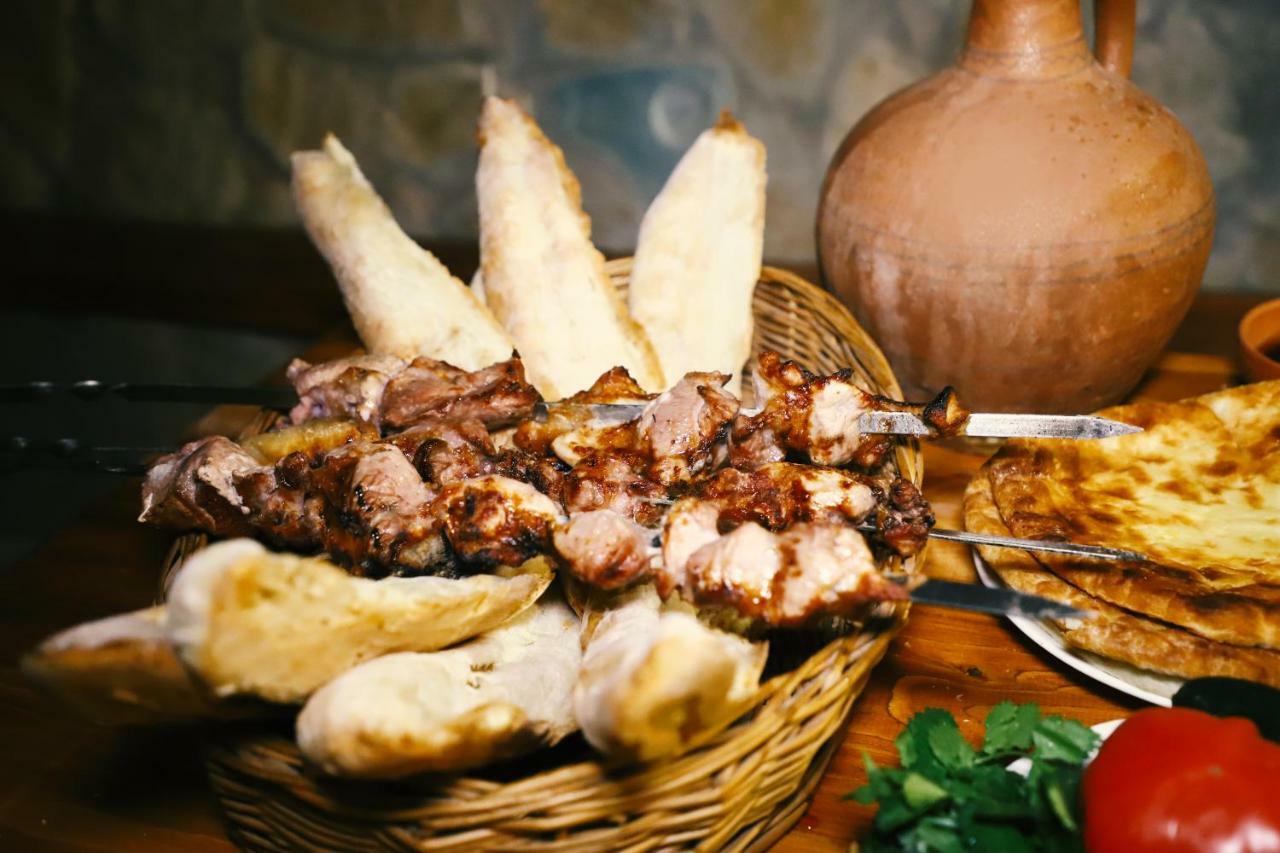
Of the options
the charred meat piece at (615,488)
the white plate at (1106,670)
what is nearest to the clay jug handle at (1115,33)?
the white plate at (1106,670)

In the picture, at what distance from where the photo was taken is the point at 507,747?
1.10 meters

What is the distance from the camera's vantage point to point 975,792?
3.68 feet

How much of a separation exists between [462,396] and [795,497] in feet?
1.96

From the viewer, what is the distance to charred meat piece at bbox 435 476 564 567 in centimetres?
136

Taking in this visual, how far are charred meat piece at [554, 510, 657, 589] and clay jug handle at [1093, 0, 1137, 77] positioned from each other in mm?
1405

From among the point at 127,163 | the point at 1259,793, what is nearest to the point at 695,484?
the point at 1259,793

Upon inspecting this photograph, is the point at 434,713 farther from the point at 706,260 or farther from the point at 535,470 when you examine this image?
the point at 706,260

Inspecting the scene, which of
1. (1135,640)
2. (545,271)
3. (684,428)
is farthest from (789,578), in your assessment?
(545,271)

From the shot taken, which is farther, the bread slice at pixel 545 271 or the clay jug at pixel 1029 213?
the bread slice at pixel 545 271

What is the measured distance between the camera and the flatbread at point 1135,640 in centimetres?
132

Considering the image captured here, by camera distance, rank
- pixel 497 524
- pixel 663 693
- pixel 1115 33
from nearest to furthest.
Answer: pixel 663 693 < pixel 497 524 < pixel 1115 33

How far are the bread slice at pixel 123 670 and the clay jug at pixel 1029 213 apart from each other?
1369 millimetres

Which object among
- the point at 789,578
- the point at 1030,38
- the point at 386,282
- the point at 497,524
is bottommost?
the point at 789,578

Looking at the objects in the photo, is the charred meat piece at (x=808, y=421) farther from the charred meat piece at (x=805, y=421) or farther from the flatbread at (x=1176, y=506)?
the flatbread at (x=1176, y=506)
